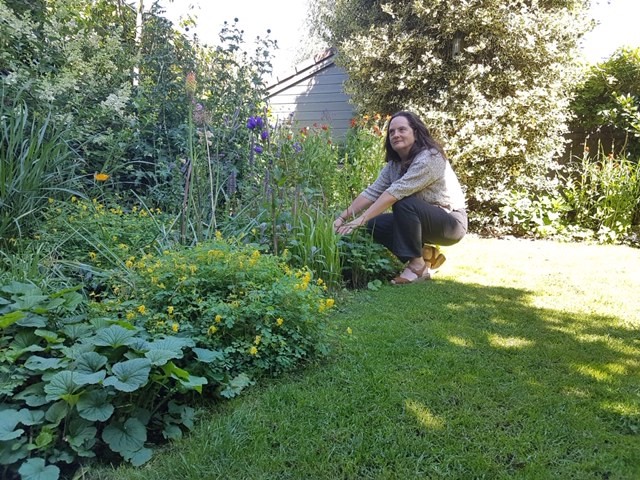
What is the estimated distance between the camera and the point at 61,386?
3.97 ft

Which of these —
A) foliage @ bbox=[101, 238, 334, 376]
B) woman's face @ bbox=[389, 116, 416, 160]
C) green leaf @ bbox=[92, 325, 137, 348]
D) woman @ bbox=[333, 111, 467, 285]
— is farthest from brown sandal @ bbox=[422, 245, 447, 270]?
green leaf @ bbox=[92, 325, 137, 348]

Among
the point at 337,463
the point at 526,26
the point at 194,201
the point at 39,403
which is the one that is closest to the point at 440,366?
the point at 337,463

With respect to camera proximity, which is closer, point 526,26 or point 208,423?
point 208,423

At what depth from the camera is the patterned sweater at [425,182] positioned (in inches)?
120

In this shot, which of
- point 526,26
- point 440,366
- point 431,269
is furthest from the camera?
point 526,26

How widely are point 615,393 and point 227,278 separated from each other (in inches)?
61.0

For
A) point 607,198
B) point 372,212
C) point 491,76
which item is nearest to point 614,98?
point 607,198

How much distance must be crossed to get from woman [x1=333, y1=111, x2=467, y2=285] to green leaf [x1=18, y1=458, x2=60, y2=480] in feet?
7.26

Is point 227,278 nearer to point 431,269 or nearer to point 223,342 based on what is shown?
point 223,342

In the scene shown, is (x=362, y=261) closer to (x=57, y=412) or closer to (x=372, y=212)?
(x=372, y=212)

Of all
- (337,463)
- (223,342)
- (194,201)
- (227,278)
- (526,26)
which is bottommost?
(337,463)

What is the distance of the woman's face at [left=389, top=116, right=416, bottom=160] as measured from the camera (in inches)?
126

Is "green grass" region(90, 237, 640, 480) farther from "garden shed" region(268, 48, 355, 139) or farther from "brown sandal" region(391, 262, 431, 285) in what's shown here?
"garden shed" region(268, 48, 355, 139)

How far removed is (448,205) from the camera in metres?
3.34
